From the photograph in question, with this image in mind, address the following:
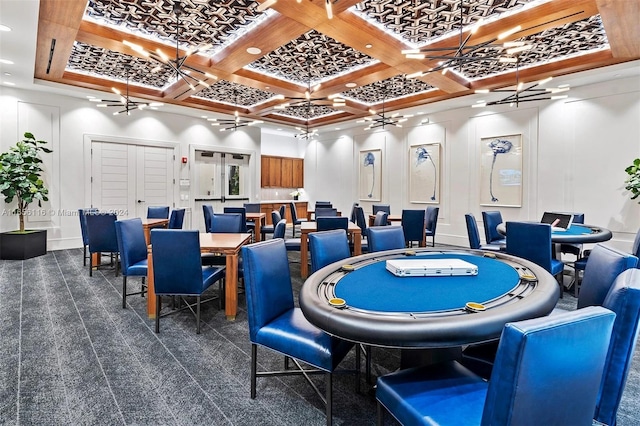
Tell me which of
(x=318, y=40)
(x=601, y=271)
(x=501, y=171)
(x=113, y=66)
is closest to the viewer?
(x=601, y=271)

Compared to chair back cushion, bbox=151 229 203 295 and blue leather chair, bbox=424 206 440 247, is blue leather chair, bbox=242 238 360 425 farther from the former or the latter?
blue leather chair, bbox=424 206 440 247

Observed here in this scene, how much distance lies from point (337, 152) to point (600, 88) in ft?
22.0

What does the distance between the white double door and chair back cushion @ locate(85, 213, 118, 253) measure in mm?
3417

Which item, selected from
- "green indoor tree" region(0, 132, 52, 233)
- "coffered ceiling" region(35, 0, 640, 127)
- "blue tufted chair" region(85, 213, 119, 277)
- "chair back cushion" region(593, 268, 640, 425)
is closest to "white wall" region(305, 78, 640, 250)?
"coffered ceiling" region(35, 0, 640, 127)

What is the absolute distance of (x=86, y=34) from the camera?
4578 millimetres

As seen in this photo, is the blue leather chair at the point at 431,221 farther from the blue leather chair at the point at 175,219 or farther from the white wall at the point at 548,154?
the blue leather chair at the point at 175,219

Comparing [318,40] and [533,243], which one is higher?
[318,40]

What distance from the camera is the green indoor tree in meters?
6.07

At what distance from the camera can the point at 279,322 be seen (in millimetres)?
2070

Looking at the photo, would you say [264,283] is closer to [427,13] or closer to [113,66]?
[427,13]

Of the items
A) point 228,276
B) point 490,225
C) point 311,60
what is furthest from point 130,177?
point 490,225

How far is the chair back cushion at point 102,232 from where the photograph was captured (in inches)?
192

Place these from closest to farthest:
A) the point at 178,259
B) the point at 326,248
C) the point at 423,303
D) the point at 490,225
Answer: the point at 423,303, the point at 326,248, the point at 178,259, the point at 490,225

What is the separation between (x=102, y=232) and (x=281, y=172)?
759 centimetres
